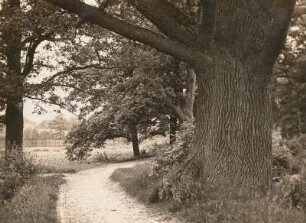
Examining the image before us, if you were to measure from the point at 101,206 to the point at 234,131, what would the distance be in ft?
13.1

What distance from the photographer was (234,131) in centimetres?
1233

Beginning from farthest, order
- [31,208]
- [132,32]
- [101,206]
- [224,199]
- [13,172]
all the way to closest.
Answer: [13,172]
[101,206]
[132,32]
[31,208]
[224,199]

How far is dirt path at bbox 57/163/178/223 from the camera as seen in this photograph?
11.7 meters

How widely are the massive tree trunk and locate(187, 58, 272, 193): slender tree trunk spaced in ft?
33.1

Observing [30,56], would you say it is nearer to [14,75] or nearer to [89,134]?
[14,75]

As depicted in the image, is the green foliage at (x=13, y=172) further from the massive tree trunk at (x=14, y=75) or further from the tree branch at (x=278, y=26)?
the tree branch at (x=278, y=26)

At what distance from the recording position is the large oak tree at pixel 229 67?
12.2 meters

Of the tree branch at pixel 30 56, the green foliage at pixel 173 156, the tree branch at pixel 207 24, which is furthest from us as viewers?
the tree branch at pixel 30 56

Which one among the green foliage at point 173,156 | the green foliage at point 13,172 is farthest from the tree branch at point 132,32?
the green foliage at point 13,172

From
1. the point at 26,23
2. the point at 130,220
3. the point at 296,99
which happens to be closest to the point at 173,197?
the point at 130,220

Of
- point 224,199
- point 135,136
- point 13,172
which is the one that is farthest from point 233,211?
point 135,136

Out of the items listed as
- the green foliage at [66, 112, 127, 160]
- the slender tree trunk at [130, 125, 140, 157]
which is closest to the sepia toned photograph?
the green foliage at [66, 112, 127, 160]

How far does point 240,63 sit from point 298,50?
31117mm

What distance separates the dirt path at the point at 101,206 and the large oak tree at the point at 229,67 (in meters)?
1.56
